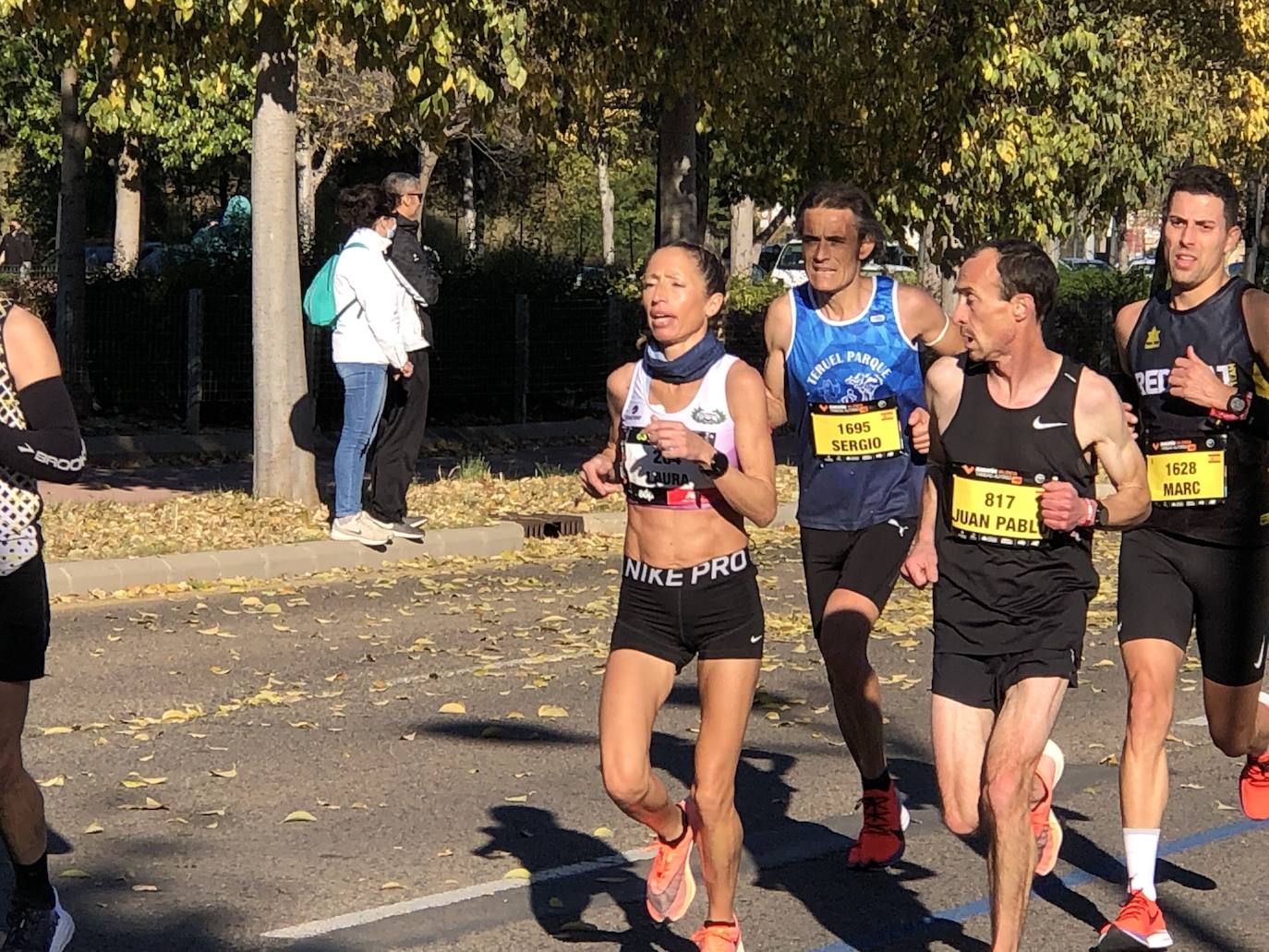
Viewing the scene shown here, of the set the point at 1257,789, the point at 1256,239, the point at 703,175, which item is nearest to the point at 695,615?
the point at 1257,789

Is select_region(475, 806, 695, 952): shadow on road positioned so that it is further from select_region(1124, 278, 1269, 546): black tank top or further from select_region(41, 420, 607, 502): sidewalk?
select_region(41, 420, 607, 502): sidewalk

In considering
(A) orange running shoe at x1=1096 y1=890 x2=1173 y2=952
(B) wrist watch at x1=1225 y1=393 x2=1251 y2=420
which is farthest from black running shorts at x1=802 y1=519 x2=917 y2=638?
(A) orange running shoe at x1=1096 y1=890 x2=1173 y2=952

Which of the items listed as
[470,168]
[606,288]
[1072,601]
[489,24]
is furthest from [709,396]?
[470,168]

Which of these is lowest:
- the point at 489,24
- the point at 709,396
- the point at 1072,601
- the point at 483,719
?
the point at 483,719

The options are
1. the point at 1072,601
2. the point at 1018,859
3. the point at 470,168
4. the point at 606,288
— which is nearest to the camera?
the point at 1018,859

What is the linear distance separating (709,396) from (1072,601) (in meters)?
1.12

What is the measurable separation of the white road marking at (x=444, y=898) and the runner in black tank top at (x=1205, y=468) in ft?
5.56

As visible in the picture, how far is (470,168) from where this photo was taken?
49438 mm

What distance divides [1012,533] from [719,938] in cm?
133

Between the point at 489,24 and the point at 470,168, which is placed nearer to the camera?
the point at 489,24

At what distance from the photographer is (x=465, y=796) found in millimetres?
7641

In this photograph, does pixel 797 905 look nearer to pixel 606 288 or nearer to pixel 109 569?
pixel 109 569

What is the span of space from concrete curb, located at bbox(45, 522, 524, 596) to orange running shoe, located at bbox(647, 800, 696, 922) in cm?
662

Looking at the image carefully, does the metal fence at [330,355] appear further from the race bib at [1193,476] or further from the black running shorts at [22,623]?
the black running shorts at [22,623]
